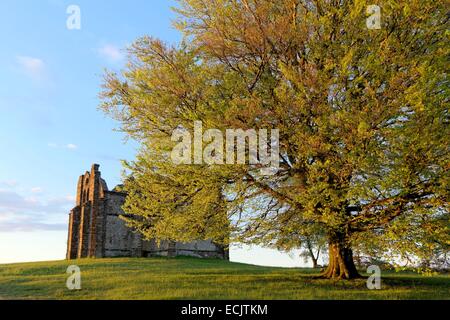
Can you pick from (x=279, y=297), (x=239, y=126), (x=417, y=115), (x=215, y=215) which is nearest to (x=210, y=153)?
(x=239, y=126)

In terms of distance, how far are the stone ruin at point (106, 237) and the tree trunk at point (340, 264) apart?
82.0 ft

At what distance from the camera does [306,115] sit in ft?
52.6

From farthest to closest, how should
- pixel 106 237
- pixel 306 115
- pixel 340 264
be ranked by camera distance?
pixel 106 237 → pixel 340 264 → pixel 306 115

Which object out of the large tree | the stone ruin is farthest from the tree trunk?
the stone ruin

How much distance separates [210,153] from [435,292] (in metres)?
11.3

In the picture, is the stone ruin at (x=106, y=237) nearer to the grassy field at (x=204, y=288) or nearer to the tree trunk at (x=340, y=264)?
the grassy field at (x=204, y=288)

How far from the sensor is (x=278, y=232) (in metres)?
18.3

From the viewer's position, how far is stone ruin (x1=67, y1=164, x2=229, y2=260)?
1699 inches

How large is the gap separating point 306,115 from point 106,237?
3298 cm

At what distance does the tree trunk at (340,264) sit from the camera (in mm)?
19922

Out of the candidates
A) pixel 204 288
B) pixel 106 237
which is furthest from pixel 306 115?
pixel 106 237

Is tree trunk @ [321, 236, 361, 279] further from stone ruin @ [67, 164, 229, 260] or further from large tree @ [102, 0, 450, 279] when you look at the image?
stone ruin @ [67, 164, 229, 260]

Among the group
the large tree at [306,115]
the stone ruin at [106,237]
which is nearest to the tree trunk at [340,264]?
the large tree at [306,115]

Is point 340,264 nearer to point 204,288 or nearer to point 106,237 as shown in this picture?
point 204,288
